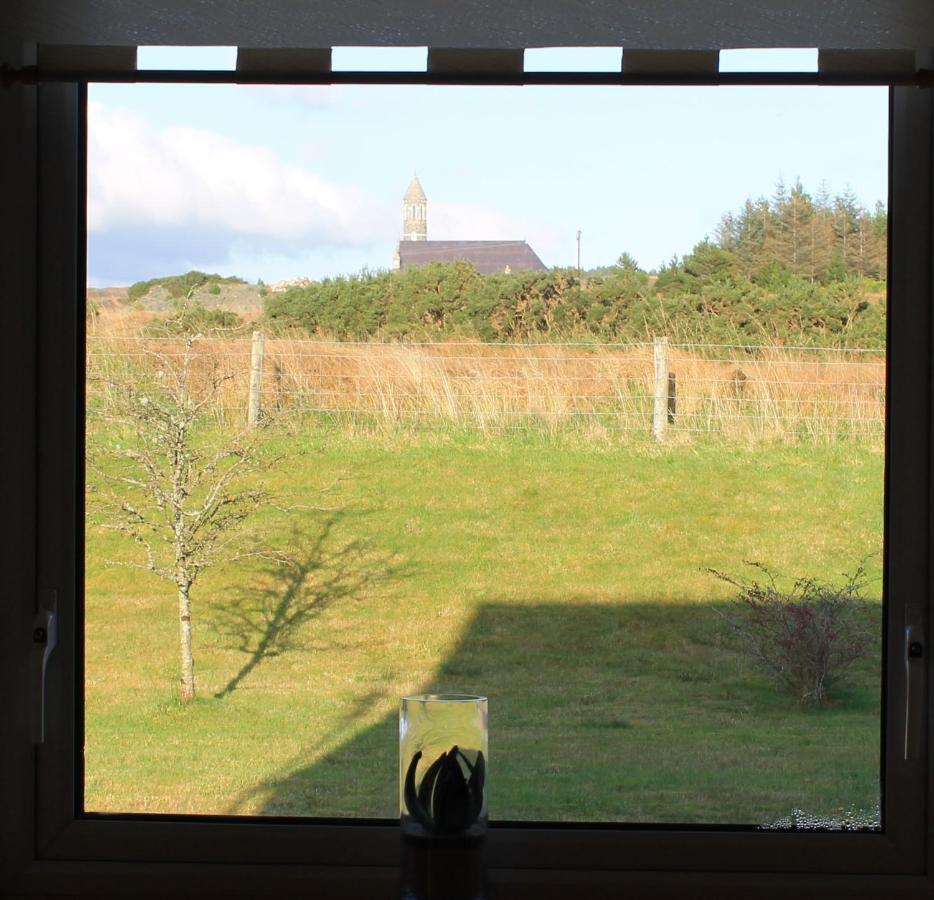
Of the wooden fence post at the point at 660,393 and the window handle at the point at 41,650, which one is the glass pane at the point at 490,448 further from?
the window handle at the point at 41,650

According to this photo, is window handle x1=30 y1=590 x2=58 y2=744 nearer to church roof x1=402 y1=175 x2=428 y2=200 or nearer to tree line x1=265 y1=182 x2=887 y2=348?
tree line x1=265 y1=182 x2=887 y2=348

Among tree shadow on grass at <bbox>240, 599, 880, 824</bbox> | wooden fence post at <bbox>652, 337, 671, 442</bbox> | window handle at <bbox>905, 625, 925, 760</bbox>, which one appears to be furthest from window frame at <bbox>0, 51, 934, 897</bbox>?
wooden fence post at <bbox>652, 337, 671, 442</bbox>

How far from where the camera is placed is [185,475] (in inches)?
63.9

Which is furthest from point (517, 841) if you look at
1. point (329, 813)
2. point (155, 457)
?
point (155, 457)

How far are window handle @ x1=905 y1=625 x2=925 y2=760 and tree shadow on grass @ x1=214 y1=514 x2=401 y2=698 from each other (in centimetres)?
72

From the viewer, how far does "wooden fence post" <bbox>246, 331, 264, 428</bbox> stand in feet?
5.21

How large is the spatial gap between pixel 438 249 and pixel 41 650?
29.5 inches

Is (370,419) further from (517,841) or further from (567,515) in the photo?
(517,841)

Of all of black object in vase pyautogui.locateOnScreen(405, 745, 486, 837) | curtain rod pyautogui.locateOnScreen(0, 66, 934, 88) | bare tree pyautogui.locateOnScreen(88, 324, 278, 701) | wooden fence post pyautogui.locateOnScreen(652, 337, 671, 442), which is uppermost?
curtain rod pyautogui.locateOnScreen(0, 66, 934, 88)

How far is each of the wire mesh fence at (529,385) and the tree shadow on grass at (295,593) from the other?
0.63ft

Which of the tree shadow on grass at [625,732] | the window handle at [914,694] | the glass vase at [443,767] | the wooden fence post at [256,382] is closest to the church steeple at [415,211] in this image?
the wooden fence post at [256,382]

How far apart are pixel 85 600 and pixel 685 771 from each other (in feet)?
2.79

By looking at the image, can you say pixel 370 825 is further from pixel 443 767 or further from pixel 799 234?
pixel 799 234

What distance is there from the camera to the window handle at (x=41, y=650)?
4.28 feet
